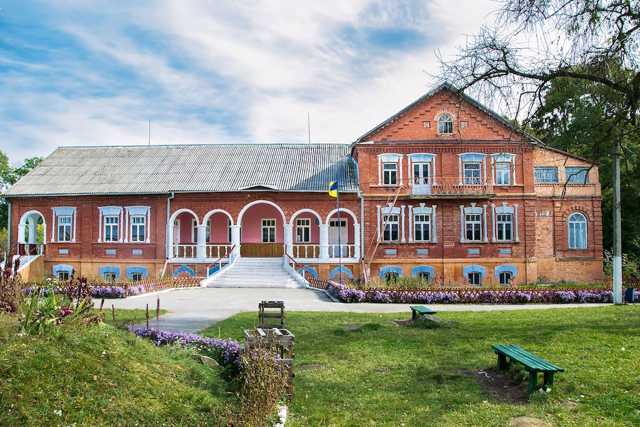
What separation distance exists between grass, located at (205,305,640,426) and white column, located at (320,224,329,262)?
13.6 metres

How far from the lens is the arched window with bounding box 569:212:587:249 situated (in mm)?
27892

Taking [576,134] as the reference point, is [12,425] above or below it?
below

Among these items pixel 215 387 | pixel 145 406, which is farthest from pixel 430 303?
pixel 145 406

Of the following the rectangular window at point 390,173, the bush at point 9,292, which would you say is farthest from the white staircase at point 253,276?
the bush at point 9,292

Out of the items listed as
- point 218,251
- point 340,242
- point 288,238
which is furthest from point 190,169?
point 340,242

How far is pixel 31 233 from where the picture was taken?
29938 mm

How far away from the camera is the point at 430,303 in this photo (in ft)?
62.0

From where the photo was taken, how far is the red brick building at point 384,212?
2706cm

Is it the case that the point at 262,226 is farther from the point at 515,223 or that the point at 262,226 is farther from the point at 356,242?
the point at 515,223

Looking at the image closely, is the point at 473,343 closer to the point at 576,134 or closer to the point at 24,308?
the point at 24,308

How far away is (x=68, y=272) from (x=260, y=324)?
2071 centimetres

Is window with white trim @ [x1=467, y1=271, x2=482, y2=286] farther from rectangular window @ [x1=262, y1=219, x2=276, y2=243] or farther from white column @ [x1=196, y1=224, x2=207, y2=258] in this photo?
white column @ [x1=196, y1=224, x2=207, y2=258]

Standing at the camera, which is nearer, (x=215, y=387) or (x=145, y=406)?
(x=145, y=406)

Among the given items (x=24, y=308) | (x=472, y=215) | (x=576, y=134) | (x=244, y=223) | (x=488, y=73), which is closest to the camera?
(x=24, y=308)
